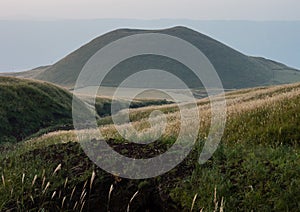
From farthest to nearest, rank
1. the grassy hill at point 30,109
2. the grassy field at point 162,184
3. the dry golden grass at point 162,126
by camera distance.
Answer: the grassy hill at point 30,109 → the dry golden grass at point 162,126 → the grassy field at point 162,184

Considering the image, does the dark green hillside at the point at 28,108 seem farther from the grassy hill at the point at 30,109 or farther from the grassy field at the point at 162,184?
the grassy field at the point at 162,184

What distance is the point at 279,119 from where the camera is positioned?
562 inches

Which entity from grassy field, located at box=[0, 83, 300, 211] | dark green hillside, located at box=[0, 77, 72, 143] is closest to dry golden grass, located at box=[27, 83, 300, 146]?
grassy field, located at box=[0, 83, 300, 211]

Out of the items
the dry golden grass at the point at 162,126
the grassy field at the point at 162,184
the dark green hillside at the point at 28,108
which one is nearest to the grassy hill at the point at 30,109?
the dark green hillside at the point at 28,108

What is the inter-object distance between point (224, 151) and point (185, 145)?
112 cm

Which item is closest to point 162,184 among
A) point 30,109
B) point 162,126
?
point 162,126

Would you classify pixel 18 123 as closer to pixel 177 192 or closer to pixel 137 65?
pixel 177 192

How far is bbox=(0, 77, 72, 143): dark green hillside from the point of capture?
131ft

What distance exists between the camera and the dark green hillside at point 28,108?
40062 mm

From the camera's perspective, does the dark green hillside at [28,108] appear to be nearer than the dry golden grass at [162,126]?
No

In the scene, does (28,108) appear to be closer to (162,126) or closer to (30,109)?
(30,109)

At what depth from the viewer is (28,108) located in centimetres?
4534

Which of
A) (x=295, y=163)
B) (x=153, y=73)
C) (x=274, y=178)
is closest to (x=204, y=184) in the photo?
(x=274, y=178)

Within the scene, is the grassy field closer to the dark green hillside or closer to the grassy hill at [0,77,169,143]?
the grassy hill at [0,77,169,143]
